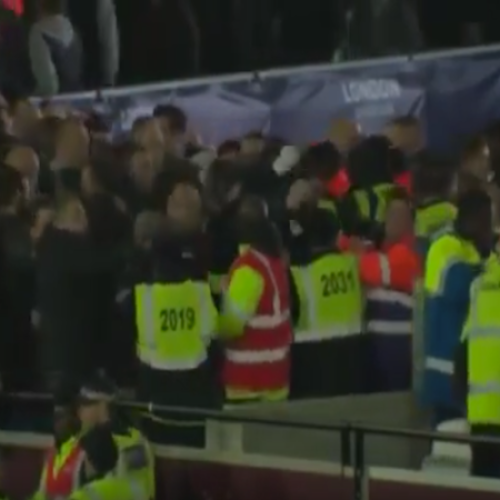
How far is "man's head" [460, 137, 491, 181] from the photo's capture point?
31.4ft

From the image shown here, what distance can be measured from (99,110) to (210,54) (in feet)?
8.19

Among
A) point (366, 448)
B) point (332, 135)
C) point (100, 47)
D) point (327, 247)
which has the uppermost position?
point (100, 47)

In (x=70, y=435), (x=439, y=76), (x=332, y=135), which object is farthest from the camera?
(x=439, y=76)

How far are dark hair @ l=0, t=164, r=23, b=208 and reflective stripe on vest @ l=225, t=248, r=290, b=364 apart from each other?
1311 millimetres

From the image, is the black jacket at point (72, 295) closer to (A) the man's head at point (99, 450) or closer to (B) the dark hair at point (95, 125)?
(A) the man's head at point (99, 450)

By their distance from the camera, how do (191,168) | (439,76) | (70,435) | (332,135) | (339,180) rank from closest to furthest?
(70,435)
(191,168)
(339,180)
(332,135)
(439,76)

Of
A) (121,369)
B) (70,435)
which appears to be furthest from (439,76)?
(70,435)

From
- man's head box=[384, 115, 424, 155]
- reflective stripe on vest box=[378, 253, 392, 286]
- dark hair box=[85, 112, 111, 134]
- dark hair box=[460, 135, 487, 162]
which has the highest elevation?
dark hair box=[85, 112, 111, 134]

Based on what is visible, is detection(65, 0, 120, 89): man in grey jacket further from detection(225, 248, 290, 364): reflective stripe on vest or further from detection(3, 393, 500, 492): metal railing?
detection(3, 393, 500, 492): metal railing

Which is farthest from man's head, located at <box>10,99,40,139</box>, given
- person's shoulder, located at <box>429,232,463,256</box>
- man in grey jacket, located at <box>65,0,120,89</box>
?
person's shoulder, located at <box>429,232,463,256</box>

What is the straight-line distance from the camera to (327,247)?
862cm

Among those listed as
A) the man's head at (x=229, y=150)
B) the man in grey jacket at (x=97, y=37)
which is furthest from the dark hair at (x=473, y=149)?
the man in grey jacket at (x=97, y=37)

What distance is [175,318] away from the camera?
814 centimetres

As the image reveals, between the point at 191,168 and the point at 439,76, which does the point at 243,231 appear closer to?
the point at 191,168
